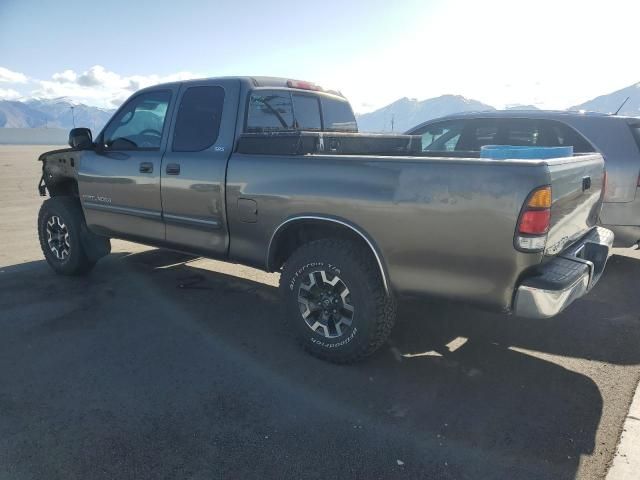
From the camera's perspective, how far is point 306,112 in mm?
4512

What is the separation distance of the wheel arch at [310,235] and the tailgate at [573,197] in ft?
3.31

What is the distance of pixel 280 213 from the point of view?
3316mm

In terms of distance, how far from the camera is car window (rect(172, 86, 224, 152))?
385 centimetres

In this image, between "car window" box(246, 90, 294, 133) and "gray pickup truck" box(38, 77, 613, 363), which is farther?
"car window" box(246, 90, 294, 133)

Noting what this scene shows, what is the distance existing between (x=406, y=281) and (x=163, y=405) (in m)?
1.66

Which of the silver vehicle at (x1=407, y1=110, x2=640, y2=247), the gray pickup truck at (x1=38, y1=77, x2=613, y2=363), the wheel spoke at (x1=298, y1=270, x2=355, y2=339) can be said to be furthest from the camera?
the silver vehicle at (x1=407, y1=110, x2=640, y2=247)

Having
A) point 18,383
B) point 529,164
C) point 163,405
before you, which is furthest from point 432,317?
point 18,383

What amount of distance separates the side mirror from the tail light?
4.17 meters

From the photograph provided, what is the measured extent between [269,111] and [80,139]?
2.09 metres

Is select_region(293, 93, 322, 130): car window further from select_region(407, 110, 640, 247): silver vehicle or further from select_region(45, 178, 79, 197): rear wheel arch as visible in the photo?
select_region(45, 178, 79, 197): rear wheel arch

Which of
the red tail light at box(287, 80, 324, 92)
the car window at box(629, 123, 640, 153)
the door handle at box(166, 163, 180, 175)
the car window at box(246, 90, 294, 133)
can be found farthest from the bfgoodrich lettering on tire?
the car window at box(629, 123, 640, 153)

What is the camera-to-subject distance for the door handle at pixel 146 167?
4.15 meters

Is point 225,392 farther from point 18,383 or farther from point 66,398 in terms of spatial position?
point 18,383

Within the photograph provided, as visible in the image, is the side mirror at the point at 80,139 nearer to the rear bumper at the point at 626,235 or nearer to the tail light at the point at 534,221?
the tail light at the point at 534,221
